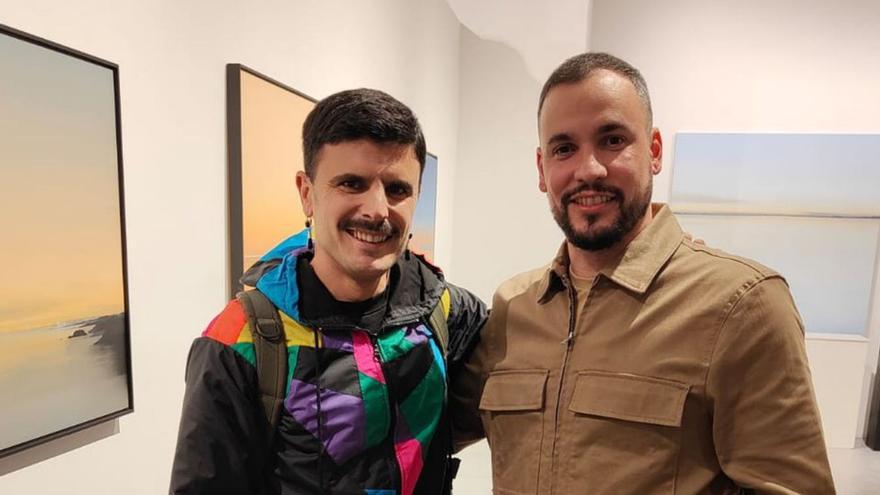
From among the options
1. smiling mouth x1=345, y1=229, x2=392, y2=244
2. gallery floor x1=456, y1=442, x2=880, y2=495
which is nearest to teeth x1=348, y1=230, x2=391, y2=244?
smiling mouth x1=345, y1=229, x2=392, y2=244

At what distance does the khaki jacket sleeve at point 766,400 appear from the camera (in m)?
1.03

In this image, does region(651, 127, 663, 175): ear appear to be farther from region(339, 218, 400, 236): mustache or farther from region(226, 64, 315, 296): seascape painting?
region(226, 64, 315, 296): seascape painting

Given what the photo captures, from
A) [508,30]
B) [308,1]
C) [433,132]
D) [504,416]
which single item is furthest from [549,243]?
[504,416]

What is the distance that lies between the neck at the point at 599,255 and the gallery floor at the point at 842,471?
2548 mm

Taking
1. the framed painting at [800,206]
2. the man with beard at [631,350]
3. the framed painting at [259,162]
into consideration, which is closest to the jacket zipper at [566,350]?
the man with beard at [631,350]

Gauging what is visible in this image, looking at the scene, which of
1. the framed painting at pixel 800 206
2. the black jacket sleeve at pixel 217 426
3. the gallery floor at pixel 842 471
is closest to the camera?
the black jacket sleeve at pixel 217 426

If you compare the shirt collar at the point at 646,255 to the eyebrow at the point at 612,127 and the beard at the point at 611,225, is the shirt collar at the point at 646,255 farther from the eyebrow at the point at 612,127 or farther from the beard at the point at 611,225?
the eyebrow at the point at 612,127

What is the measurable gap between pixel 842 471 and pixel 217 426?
4377 mm

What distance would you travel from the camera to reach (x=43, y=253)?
1094 mm

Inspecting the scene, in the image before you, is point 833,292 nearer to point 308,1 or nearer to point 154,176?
point 308,1

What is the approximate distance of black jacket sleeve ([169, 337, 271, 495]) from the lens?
3.31 feet

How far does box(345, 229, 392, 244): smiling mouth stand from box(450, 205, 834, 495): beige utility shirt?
1.40 feet

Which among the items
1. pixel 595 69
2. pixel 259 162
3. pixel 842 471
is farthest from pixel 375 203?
pixel 842 471

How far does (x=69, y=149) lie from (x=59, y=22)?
25cm
